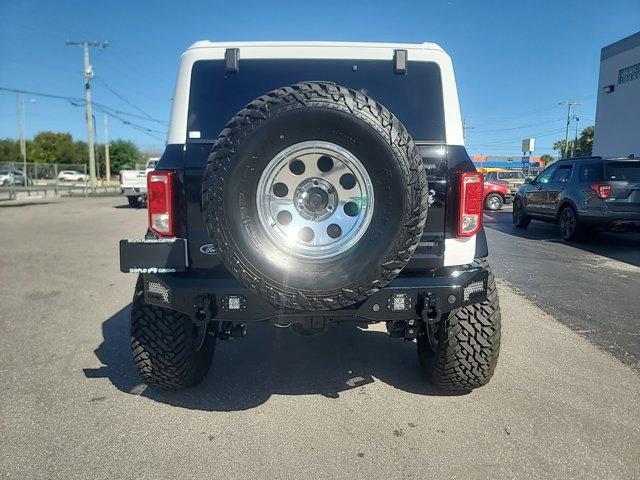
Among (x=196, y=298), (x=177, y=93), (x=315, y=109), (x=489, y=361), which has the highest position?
(x=177, y=93)

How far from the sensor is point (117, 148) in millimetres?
79938

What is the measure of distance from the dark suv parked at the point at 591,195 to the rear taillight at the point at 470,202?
8084 mm

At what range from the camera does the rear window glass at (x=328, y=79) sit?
2.88 meters

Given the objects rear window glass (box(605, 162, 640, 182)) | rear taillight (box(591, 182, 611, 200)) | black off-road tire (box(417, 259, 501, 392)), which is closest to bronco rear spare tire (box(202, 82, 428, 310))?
black off-road tire (box(417, 259, 501, 392))

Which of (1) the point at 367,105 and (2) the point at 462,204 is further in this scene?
(2) the point at 462,204

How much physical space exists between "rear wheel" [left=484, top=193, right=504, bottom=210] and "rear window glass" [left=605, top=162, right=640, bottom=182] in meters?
11.1

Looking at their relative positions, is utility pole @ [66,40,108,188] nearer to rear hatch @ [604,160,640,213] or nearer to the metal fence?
the metal fence

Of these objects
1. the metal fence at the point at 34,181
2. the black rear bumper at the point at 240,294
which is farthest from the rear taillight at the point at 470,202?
the metal fence at the point at 34,181

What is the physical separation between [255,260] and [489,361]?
173 centimetres

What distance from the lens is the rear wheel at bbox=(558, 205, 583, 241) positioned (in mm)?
10102

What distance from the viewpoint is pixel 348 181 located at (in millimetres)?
2459

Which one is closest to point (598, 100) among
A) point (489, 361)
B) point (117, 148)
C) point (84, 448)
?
point (489, 361)

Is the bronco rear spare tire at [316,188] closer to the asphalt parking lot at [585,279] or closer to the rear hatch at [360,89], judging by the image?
the rear hatch at [360,89]

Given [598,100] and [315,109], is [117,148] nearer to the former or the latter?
[598,100]
